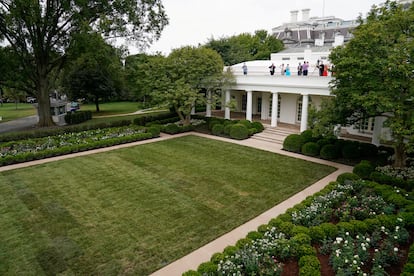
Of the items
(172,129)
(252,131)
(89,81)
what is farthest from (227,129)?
(89,81)

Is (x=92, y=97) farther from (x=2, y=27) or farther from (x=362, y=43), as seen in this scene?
(x=362, y=43)

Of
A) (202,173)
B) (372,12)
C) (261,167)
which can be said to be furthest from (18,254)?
(372,12)

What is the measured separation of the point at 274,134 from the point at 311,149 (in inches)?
188

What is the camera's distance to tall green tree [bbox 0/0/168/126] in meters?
19.6

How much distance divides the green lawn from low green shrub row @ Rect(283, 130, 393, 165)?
1.40 m

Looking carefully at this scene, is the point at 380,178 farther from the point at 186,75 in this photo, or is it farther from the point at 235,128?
the point at 186,75

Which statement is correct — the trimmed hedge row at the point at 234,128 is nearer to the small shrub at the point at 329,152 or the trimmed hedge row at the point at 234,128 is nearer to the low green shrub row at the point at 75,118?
the small shrub at the point at 329,152

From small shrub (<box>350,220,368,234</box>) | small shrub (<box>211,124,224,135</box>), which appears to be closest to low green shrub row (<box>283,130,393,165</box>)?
small shrub (<box>211,124,224,135</box>)

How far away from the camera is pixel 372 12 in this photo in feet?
39.2

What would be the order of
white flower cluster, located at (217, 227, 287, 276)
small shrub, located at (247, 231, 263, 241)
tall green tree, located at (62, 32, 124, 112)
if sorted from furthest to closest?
tall green tree, located at (62, 32, 124, 112) → small shrub, located at (247, 231, 263, 241) → white flower cluster, located at (217, 227, 287, 276)

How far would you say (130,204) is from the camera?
32.5 ft

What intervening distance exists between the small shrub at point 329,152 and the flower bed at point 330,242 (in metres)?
5.64

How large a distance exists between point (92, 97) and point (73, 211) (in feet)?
92.7

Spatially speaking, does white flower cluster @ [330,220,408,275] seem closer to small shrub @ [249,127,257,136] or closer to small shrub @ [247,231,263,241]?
small shrub @ [247,231,263,241]
